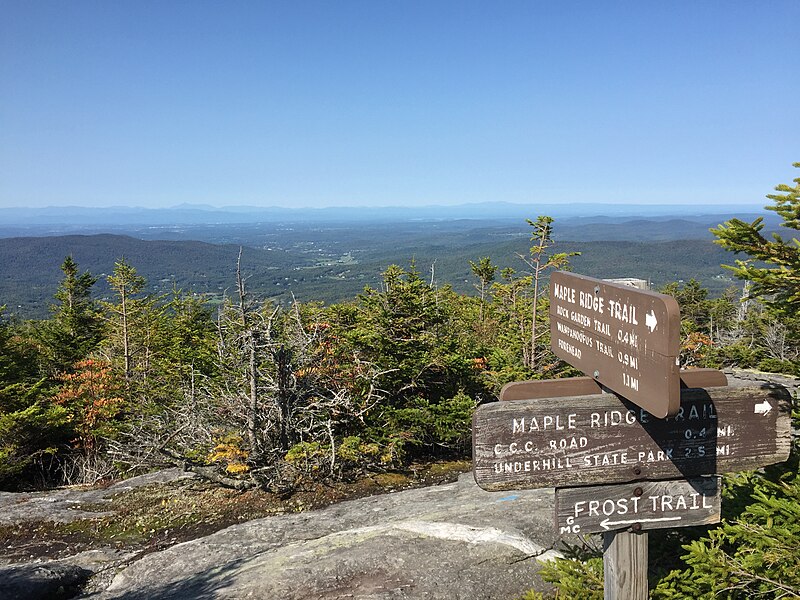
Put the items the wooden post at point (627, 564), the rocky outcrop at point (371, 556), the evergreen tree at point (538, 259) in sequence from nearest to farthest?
1. the wooden post at point (627, 564)
2. the rocky outcrop at point (371, 556)
3. the evergreen tree at point (538, 259)

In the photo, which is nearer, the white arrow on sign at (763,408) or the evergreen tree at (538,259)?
the white arrow on sign at (763,408)

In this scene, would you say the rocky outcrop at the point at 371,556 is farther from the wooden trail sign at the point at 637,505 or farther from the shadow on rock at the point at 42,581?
the wooden trail sign at the point at 637,505

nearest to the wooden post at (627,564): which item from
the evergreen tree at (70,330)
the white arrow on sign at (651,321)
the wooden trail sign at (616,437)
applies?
the wooden trail sign at (616,437)

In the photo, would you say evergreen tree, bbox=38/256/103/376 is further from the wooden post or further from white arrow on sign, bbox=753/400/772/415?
white arrow on sign, bbox=753/400/772/415

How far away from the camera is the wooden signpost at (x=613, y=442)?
2.98m

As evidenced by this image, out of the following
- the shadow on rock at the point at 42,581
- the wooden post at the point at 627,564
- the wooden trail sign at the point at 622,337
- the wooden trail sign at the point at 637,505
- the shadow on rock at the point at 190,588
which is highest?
the wooden trail sign at the point at 622,337

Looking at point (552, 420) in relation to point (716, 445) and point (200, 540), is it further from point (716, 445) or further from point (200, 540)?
point (200, 540)

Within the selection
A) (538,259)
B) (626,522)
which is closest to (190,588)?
(626,522)

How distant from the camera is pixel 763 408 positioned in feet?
10.00

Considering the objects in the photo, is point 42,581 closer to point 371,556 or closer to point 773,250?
point 371,556

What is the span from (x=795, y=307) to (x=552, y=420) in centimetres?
258

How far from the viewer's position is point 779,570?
3414 mm

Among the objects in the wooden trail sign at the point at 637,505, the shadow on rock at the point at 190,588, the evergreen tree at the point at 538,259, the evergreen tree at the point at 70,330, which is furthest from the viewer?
the evergreen tree at the point at 70,330

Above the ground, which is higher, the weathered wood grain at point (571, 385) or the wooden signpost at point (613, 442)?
the weathered wood grain at point (571, 385)
